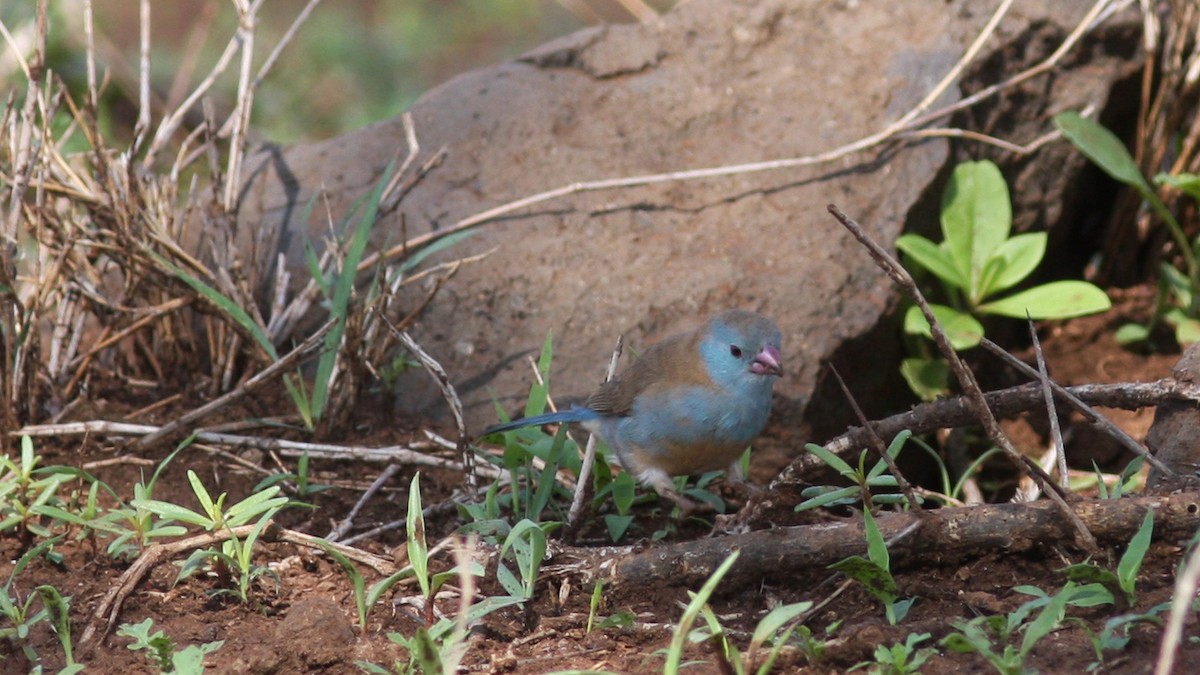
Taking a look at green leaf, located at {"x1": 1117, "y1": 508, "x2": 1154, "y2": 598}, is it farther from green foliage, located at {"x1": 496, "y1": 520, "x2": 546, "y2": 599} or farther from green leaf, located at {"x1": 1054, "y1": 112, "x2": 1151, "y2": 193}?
green leaf, located at {"x1": 1054, "y1": 112, "x2": 1151, "y2": 193}

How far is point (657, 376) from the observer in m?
3.54

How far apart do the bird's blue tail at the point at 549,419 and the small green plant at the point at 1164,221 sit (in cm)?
210

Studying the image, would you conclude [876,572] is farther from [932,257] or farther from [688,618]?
[932,257]

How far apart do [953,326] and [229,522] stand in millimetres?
2549

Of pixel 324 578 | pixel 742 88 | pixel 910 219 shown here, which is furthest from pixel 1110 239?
pixel 324 578

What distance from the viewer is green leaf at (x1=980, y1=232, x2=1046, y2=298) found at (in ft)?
14.1

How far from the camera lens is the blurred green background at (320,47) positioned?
711cm

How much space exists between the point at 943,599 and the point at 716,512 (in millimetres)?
939

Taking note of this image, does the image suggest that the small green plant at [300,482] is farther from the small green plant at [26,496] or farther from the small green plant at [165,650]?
the small green plant at [165,650]

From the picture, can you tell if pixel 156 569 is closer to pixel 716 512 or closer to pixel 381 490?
pixel 381 490

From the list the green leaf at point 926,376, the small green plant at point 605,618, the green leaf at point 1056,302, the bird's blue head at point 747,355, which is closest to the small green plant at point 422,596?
the small green plant at point 605,618

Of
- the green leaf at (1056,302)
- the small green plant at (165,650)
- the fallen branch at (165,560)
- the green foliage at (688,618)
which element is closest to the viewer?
the green foliage at (688,618)

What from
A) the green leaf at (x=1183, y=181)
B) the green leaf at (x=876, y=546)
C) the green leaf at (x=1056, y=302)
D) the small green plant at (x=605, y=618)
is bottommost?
the small green plant at (x=605, y=618)

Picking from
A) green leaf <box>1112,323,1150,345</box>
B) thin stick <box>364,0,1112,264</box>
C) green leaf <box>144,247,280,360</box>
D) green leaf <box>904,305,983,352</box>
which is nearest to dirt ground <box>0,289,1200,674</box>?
green leaf <box>144,247,280,360</box>
